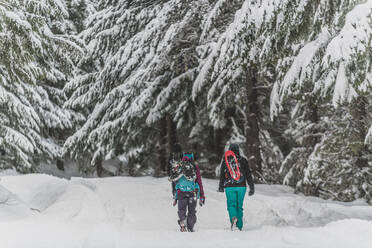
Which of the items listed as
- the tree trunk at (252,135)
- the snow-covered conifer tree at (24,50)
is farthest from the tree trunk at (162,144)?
the snow-covered conifer tree at (24,50)

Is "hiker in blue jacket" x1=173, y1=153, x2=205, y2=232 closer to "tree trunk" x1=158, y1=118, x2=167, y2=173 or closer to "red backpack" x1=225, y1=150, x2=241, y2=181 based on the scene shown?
"red backpack" x1=225, y1=150, x2=241, y2=181

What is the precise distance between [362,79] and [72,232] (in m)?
5.30

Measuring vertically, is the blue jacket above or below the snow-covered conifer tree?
below

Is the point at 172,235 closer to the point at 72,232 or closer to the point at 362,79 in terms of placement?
the point at 72,232

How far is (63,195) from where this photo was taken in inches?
397

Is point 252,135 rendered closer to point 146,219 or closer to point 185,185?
point 146,219

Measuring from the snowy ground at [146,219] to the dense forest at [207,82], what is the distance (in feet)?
6.92

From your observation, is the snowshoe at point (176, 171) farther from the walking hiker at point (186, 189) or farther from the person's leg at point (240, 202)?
the person's leg at point (240, 202)

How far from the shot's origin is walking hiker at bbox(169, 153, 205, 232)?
22.7 feet

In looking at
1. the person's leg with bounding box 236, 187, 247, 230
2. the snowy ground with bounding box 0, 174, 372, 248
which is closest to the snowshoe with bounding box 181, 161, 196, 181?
the person's leg with bounding box 236, 187, 247, 230

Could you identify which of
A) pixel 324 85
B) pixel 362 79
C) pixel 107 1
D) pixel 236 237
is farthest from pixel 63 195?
pixel 107 1

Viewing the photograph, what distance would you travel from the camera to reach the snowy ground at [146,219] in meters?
5.61

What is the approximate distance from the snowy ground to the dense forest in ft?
6.92

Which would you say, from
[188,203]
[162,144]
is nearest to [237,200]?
[188,203]
